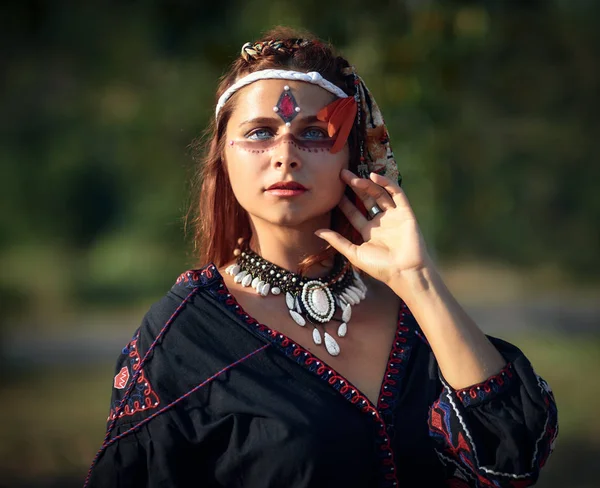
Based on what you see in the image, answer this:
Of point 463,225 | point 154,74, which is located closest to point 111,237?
point 463,225

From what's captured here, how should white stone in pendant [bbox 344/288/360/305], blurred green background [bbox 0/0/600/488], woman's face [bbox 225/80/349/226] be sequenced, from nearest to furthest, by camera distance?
1. woman's face [bbox 225/80/349/226]
2. white stone in pendant [bbox 344/288/360/305]
3. blurred green background [bbox 0/0/600/488]

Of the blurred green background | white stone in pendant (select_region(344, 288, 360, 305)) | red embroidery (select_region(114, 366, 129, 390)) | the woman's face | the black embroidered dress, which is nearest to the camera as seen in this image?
the black embroidered dress

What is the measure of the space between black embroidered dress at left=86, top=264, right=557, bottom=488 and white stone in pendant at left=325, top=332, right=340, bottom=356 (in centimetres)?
10

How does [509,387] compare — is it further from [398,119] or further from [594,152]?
[594,152]

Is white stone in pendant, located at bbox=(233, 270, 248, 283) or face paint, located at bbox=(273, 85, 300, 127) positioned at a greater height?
face paint, located at bbox=(273, 85, 300, 127)

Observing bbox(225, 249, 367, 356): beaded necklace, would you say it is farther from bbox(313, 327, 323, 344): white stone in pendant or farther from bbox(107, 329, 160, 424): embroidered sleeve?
bbox(107, 329, 160, 424): embroidered sleeve

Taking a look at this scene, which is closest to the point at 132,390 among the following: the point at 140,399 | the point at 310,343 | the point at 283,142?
the point at 140,399

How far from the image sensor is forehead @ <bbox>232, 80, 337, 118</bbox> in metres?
2.49

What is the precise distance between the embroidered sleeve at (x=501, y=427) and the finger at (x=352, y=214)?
601mm

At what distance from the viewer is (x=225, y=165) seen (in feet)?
8.82

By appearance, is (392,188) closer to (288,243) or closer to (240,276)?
(288,243)

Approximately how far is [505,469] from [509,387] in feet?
0.77

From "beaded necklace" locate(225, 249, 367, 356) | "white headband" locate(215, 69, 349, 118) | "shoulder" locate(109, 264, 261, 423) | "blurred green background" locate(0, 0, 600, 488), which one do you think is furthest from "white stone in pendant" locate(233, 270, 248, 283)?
"blurred green background" locate(0, 0, 600, 488)

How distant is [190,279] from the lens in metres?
2.46
